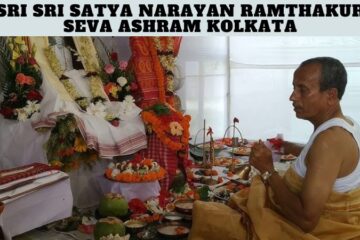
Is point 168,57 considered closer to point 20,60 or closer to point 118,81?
point 118,81

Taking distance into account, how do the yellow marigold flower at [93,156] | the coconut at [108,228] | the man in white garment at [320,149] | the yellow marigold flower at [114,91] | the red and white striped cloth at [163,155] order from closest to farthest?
the man in white garment at [320,149] < the coconut at [108,228] < the yellow marigold flower at [93,156] < the red and white striped cloth at [163,155] < the yellow marigold flower at [114,91]

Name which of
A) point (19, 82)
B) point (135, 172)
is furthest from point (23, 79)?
point (135, 172)

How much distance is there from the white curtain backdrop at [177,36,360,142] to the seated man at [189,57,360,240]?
12.3ft

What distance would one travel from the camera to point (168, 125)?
114 inches

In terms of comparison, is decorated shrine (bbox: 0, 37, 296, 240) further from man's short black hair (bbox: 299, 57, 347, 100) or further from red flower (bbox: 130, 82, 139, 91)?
man's short black hair (bbox: 299, 57, 347, 100)

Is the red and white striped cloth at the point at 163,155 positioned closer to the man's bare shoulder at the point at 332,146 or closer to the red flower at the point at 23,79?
the red flower at the point at 23,79

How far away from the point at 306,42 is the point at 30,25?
4.56 meters

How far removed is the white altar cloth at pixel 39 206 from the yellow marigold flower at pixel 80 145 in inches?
14.2

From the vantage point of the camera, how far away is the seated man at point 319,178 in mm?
1172

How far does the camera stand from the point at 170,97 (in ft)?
12.0

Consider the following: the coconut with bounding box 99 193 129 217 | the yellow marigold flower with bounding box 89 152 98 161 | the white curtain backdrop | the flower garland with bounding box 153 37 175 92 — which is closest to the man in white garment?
the coconut with bounding box 99 193 129 217

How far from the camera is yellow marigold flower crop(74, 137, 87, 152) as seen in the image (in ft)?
8.61

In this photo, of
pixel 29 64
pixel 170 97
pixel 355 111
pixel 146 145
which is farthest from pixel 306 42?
pixel 29 64

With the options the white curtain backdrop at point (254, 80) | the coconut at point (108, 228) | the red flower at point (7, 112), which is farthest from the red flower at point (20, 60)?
the white curtain backdrop at point (254, 80)
